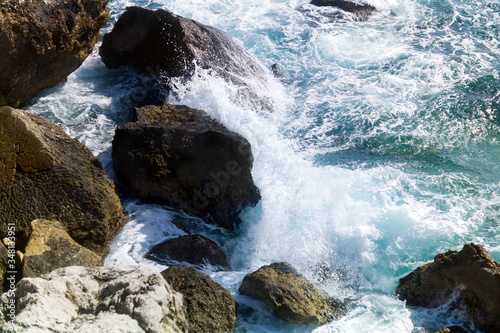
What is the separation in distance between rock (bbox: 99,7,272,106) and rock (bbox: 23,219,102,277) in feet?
11.6

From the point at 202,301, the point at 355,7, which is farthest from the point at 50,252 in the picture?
the point at 355,7

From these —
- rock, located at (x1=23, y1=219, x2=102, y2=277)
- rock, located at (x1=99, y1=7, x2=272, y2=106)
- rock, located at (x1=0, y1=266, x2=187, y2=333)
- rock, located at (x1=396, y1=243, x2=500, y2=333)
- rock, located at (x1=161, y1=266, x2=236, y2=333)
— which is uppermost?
rock, located at (x1=99, y1=7, x2=272, y2=106)

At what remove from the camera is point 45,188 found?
14.2 feet

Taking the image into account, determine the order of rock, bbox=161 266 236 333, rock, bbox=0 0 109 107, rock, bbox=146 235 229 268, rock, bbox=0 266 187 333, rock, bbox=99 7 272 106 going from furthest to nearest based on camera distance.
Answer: rock, bbox=99 7 272 106 → rock, bbox=0 0 109 107 → rock, bbox=146 235 229 268 → rock, bbox=161 266 236 333 → rock, bbox=0 266 187 333

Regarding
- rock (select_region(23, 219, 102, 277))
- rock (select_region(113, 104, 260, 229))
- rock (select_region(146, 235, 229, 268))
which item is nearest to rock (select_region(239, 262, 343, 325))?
rock (select_region(146, 235, 229, 268))

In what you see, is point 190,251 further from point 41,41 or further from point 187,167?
point 41,41

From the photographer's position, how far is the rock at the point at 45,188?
4195mm

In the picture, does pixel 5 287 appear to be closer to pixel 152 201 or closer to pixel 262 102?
pixel 152 201

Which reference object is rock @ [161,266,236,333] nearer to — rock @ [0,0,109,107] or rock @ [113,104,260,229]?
rock @ [113,104,260,229]

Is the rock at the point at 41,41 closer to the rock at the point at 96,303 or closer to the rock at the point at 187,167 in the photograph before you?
the rock at the point at 187,167

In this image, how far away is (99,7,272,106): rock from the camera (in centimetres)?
693

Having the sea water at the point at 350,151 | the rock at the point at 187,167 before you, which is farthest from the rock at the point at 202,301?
the rock at the point at 187,167

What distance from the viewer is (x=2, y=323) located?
273 centimetres

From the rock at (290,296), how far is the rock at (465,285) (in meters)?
0.82
